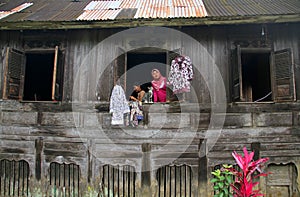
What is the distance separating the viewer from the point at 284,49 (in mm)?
6059

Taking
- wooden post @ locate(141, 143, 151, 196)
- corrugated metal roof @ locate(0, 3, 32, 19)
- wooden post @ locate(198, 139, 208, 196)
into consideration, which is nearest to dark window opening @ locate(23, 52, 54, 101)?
corrugated metal roof @ locate(0, 3, 32, 19)

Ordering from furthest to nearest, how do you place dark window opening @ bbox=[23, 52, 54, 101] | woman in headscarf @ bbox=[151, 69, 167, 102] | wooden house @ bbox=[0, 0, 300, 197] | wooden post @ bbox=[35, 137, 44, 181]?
dark window opening @ bbox=[23, 52, 54, 101] → woman in headscarf @ bbox=[151, 69, 167, 102] → wooden post @ bbox=[35, 137, 44, 181] → wooden house @ bbox=[0, 0, 300, 197]

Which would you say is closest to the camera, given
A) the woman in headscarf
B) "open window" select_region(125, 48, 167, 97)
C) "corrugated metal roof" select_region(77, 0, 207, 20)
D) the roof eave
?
the roof eave

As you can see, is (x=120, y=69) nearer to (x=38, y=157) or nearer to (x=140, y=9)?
(x=140, y=9)

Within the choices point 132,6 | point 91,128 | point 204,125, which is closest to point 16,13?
point 132,6

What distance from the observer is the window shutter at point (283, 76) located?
5871mm

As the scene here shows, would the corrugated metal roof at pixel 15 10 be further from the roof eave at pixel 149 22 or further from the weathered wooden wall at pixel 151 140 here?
the weathered wooden wall at pixel 151 140

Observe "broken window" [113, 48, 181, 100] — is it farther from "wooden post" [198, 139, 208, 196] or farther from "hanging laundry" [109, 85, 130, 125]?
"wooden post" [198, 139, 208, 196]

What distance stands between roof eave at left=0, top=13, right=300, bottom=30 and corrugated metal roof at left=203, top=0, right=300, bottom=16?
147 mm

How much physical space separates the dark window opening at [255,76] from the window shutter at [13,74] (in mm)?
7005

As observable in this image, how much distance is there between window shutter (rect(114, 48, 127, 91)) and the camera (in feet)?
20.5

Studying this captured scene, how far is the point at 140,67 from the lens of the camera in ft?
32.6

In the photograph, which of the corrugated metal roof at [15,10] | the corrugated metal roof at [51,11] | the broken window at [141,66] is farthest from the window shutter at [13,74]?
the broken window at [141,66]

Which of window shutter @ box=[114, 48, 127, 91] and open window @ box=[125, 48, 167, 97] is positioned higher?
open window @ box=[125, 48, 167, 97]
